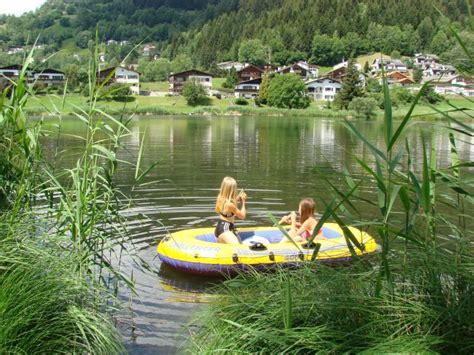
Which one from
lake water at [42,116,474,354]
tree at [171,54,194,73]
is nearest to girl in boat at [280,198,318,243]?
lake water at [42,116,474,354]

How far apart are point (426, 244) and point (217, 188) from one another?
37.7ft

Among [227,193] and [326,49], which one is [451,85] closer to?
[227,193]

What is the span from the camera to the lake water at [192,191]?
5711 mm

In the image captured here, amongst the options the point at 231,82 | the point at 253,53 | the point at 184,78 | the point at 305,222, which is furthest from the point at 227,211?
the point at 253,53

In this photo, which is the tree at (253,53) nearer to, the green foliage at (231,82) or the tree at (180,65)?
the tree at (180,65)

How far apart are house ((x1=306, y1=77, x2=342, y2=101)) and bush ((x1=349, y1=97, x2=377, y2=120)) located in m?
29.0

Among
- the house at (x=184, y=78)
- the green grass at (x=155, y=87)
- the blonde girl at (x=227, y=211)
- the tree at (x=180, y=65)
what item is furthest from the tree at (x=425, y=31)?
the blonde girl at (x=227, y=211)

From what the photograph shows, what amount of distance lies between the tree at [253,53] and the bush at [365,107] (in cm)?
7316

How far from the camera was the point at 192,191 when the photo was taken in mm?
14422

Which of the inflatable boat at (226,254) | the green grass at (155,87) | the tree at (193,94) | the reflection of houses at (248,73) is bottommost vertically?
the inflatable boat at (226,254)

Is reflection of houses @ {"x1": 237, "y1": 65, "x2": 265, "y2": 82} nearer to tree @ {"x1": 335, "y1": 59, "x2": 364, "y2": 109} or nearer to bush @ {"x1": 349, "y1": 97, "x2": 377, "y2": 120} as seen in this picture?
tree @ {"x1": 335, "y1": 59, "x2": 364, "y2": 109}

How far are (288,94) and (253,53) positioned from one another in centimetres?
6165

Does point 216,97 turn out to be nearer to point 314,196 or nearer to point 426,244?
point 314,196

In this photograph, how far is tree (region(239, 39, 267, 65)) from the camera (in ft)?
454
